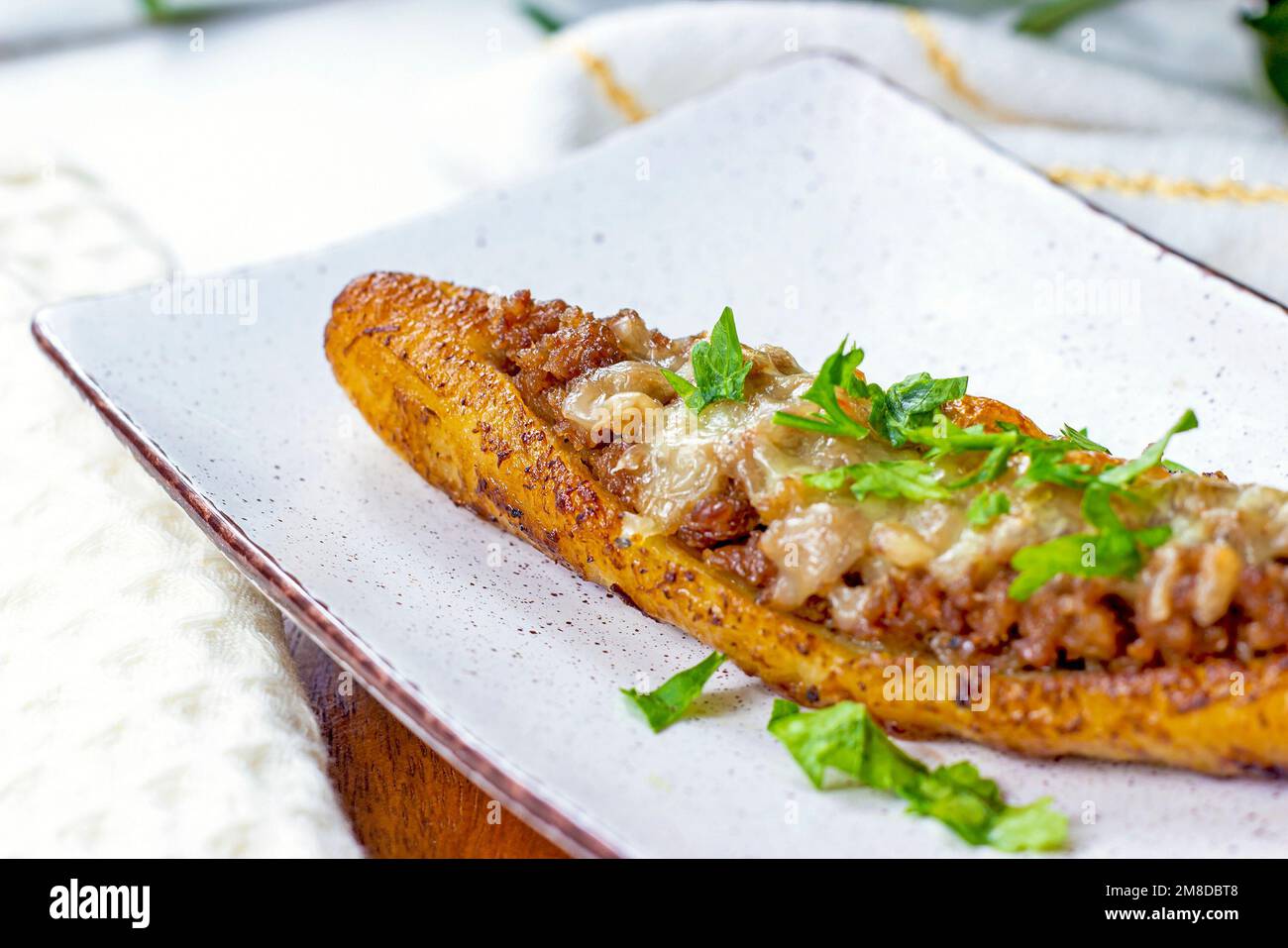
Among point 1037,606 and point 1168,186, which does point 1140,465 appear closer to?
point 1037,606

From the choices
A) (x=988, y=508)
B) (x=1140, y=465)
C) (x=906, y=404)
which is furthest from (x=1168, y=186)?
(x=988, y=508)

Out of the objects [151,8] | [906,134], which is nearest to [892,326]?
[906,134]

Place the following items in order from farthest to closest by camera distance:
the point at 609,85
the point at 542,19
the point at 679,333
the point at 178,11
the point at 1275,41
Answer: the point at 178,11 < the point at 542,19 < the point at 609,85 < the point at 1275,41 < the point at 679,333

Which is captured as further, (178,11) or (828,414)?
(178,11)

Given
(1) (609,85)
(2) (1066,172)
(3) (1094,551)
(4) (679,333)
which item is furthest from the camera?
(1) (609,85)

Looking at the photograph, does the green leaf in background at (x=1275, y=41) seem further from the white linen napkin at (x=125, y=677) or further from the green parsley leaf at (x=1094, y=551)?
the white linen napkin at (x=125, y=677)

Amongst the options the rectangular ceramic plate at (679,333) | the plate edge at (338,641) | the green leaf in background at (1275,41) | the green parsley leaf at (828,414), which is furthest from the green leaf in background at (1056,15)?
the plate edge at (338,641)
